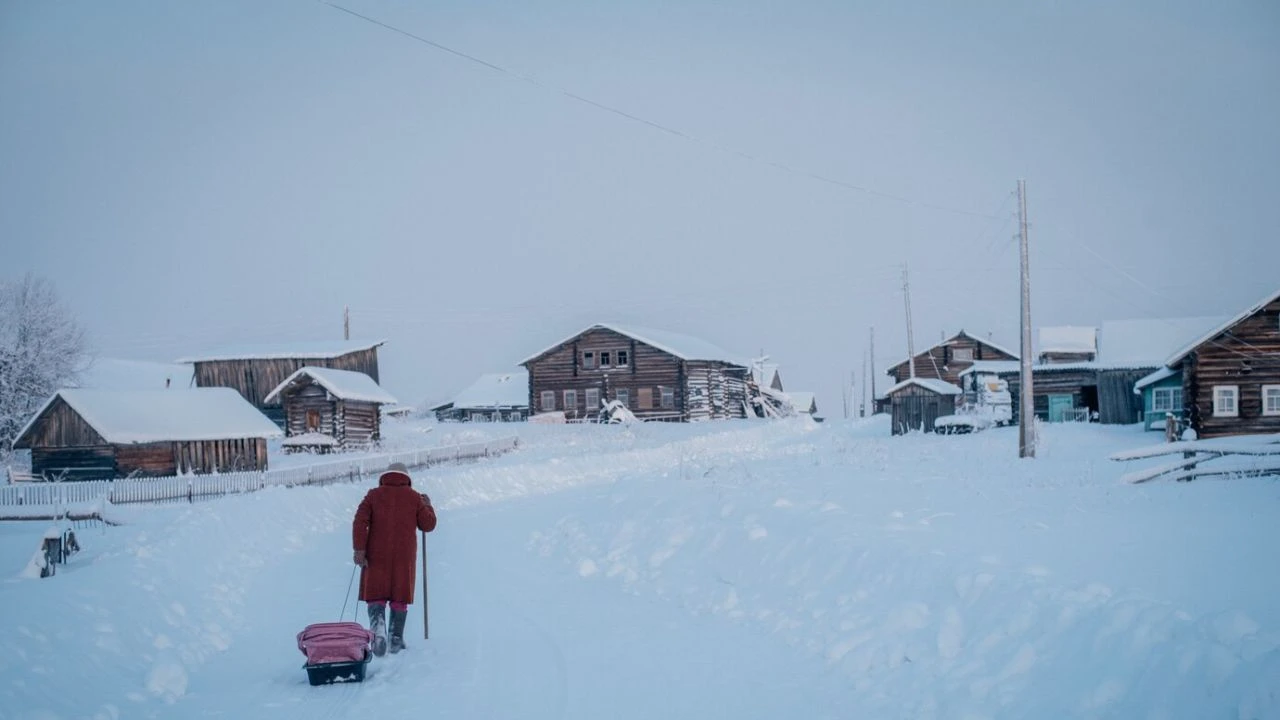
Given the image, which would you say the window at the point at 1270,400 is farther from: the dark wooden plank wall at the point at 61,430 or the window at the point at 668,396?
the dark wooden plank wall at the point at 61,430

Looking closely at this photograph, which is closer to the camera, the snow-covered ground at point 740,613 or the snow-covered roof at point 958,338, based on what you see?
the snow-covered ground at point 740,613

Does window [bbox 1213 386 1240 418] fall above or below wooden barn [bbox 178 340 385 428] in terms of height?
below

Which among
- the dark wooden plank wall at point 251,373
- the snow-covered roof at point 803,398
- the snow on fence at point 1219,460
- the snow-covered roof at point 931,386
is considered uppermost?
the dark wooden plank wall at point 251,373

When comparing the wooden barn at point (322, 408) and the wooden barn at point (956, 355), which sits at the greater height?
the wooden barn at point (956, 355)

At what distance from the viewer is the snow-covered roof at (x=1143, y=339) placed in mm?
44500

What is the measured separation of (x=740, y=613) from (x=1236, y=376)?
30343 mm

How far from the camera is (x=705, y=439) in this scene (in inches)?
1709

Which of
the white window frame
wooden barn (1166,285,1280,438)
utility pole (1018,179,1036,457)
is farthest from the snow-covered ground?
the white window frame

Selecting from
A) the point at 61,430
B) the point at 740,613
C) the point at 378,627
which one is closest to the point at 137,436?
the point at 61,430

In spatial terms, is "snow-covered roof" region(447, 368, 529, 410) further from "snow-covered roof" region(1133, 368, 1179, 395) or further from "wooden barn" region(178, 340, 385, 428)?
"snow-covered roof" region(1133, 368, 1179, 395)

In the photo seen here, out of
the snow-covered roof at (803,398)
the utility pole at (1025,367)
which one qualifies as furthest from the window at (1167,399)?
the snow-covered roof at (803,398)

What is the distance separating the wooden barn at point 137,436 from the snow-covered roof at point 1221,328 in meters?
36.7

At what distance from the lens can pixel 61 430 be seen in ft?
104

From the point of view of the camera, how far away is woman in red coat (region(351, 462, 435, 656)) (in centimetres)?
835
